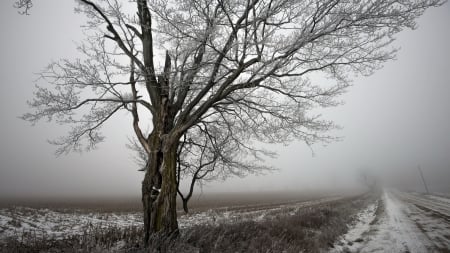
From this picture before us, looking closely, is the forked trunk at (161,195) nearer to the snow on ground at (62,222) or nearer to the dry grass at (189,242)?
the dry grass at (189,242)

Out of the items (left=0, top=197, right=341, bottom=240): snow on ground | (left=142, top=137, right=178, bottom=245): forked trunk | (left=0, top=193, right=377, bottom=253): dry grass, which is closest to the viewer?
(left=0, top=193, right=377, bottom=253): dry grass

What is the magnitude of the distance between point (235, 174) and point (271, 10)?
6.33 meters

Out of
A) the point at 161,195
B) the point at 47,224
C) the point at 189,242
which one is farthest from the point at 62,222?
the point at 161,195

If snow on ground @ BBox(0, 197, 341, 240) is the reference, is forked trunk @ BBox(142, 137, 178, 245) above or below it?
above

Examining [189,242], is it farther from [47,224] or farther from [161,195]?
[47,224]

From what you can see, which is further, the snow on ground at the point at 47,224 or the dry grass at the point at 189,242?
the snow on ground at the point at 47,224

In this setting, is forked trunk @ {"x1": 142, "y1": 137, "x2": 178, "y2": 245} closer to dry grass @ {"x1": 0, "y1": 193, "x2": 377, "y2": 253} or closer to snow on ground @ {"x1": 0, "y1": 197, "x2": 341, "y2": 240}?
dry grass @ {"x1": 0, "y1": 193, "x2": 377, "y2": 253}

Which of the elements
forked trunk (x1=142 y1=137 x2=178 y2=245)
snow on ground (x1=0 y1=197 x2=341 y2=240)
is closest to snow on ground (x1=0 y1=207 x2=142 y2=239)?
snow on ground (x1=0 y1=197 x2=341 y2=240)

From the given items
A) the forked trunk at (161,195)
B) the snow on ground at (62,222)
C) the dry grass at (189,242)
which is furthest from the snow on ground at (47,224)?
the forked trunk at (161,195)

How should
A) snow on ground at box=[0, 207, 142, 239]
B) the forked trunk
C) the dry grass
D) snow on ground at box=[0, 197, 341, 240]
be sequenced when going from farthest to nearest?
1. snow on ground at box=[0, 197, 341, 240]
2. snow on ground at box=[0, 207, 142, 239]
3. the forked trunk
4. the dry grass

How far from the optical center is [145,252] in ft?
12.5

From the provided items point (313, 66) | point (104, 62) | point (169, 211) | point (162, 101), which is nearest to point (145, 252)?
point (169, 211)

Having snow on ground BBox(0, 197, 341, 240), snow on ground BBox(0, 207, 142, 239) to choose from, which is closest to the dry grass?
snow on ground BBox(0, 197, 341, 240)

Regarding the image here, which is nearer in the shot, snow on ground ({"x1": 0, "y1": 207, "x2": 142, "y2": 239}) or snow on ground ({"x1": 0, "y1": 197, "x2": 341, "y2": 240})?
snow on ground ({"x1": 0, "y1": 207, "x2": 142, "y2": 239})
